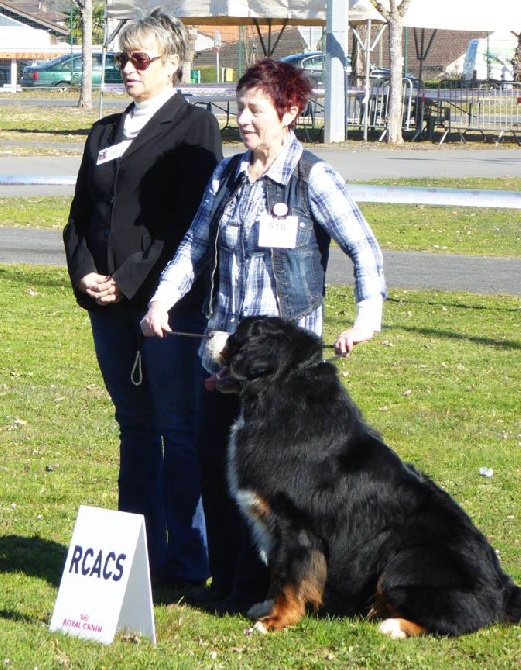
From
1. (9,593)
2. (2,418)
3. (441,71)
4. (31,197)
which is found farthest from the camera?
(441,71)

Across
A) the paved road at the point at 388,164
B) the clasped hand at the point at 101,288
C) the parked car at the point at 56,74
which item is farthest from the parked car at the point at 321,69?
the clasped hand at the point at 101,288

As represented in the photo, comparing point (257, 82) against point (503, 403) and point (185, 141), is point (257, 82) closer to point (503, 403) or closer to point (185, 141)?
point (185, 141)

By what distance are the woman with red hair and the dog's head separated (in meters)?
0.12

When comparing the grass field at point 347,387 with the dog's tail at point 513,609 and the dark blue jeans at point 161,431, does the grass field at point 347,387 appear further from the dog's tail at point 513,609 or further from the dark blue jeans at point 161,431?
the dark blue jeans at point 161,431

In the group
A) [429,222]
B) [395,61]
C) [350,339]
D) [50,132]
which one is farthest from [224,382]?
[50,132]

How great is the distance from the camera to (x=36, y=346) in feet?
29.3

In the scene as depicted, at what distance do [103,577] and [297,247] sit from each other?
1.36 metres

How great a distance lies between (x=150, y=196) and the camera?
4254mm

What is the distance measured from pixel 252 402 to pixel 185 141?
113 centimetres

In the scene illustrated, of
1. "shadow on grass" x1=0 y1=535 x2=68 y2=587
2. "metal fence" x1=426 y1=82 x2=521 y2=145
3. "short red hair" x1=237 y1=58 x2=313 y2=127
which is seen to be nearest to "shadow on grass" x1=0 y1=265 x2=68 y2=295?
"shadow on grass" x1=0 y1=535 x2=68 y2=587

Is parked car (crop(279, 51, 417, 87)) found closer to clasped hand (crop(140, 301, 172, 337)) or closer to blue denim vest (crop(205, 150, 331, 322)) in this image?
blue denim vest (crop(205, 150, 331, 322))

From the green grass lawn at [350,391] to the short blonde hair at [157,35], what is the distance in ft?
7.33

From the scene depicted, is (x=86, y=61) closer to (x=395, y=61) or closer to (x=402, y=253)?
(x=395, y=61)

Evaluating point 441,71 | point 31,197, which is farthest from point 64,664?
point 441,71
